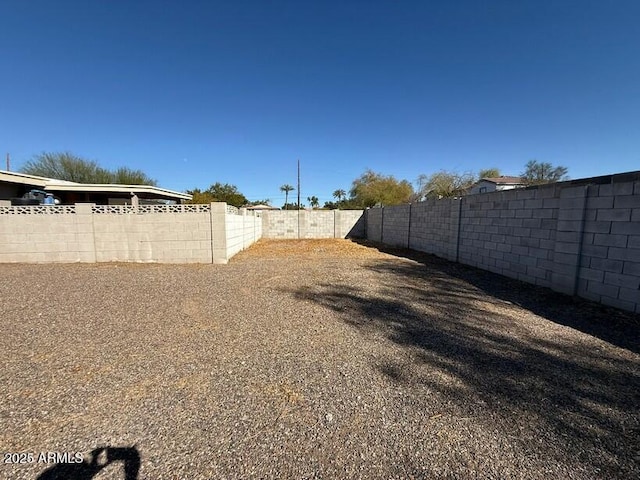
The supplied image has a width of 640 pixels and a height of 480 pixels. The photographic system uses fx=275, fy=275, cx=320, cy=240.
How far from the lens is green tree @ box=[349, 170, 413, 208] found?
28922 mm

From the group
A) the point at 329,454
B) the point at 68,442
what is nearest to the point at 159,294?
the point at 68,442

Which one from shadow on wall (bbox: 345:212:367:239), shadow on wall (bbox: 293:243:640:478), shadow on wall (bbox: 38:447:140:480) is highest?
shadow on wall (bbox: 345:212:367:239)

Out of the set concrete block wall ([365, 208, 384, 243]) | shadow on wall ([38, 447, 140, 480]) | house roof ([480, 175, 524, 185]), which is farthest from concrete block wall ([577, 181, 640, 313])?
house roof ([480, 175, 524, 185])

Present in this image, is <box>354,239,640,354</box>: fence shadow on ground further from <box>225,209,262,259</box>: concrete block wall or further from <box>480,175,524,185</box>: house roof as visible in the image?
<box>480,175,524,185</box>: house roof

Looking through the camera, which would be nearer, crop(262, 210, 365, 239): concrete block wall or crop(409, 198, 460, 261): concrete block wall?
crop(409, 198, 460, 261): concrete block wall

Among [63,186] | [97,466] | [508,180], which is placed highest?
Result: [508,180]

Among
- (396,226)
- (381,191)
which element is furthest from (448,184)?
(396,226)

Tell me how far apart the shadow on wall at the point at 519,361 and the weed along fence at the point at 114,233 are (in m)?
3.94

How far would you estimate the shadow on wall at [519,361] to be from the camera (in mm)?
1709

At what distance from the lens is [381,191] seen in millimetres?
29297

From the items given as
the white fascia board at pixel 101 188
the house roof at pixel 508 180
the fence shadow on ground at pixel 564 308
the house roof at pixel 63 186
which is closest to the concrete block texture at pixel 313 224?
the white fascia board at pixel 101 188

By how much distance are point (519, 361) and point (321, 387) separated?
6.17ft

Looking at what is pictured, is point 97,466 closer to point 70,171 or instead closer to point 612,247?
point 612,247

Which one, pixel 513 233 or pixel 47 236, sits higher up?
pixel 513 233
